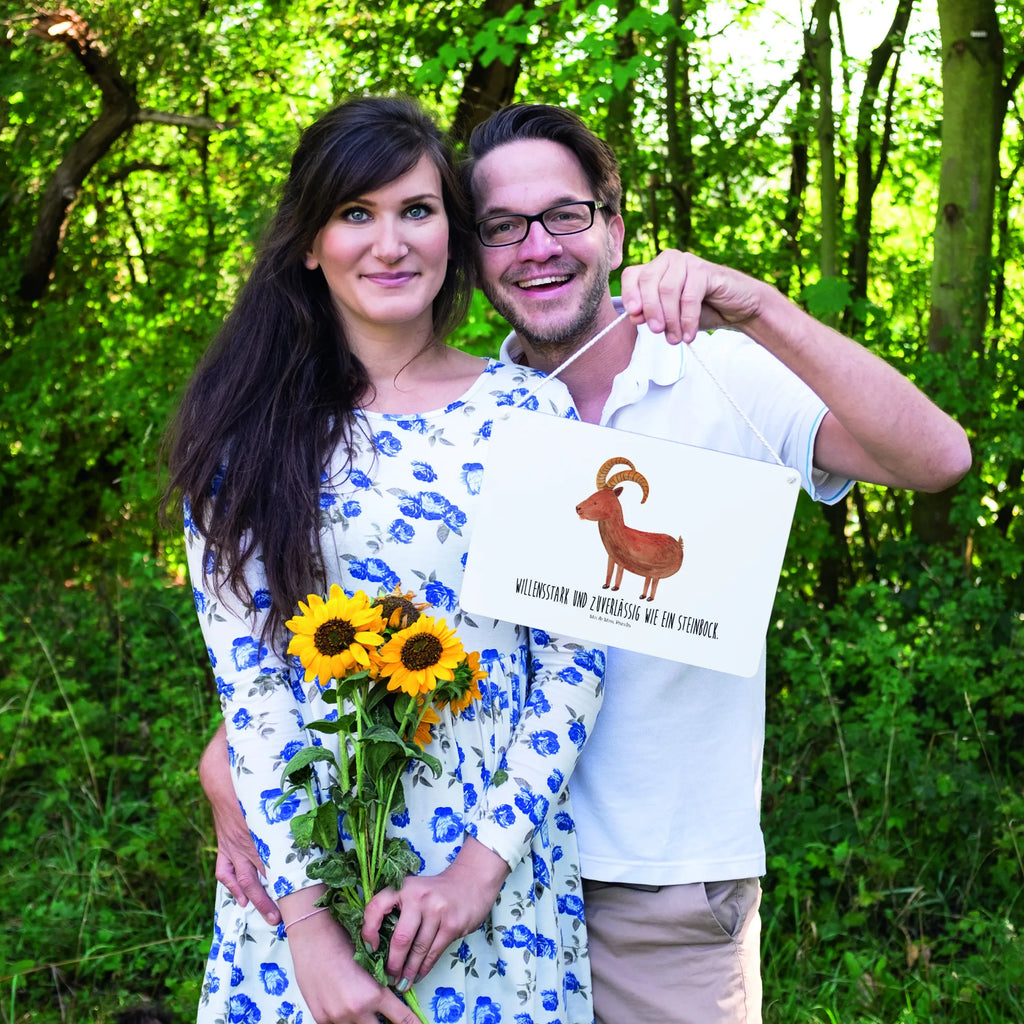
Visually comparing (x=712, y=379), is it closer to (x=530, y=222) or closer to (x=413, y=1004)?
(x=530, y=222)

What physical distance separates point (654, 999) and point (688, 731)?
1.58 feet

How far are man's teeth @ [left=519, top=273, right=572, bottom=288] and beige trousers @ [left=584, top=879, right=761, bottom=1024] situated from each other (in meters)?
1.13

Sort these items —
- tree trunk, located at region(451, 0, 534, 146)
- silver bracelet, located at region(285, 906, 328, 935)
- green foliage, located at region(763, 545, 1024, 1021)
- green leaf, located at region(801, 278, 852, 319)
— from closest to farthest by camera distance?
1. silver bracelet, located at region(285, 906, 328, 935)
2. green foliage, located at region(763, 545, 1024, 1021)
3. green leaf, located at region(801, 278, 852, 319)
4. tree trunk, located at region(451, 0, 534, 146)

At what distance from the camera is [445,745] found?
1.82 metres

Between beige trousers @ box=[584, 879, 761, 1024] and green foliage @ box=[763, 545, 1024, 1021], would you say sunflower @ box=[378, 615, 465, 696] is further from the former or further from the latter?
green foliage @ box=[763, 545, 1024, 1021]

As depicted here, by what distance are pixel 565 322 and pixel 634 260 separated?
335 cm

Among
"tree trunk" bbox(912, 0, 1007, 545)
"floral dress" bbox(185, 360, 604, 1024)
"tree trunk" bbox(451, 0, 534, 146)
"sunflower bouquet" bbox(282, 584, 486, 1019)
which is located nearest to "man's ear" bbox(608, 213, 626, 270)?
"floral dress" bbox(185, 360, 604, 1024)

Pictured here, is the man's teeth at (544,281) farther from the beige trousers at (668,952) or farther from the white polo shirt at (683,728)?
the beige trousers at (668,952)

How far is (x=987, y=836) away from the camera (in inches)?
136

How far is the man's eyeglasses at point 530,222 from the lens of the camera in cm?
218

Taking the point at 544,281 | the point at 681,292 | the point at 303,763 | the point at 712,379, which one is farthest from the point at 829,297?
the point at 303,763

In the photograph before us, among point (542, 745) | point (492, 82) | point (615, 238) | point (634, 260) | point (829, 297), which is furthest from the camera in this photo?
point (492, 82)

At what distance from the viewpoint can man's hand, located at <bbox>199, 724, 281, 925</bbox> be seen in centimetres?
185

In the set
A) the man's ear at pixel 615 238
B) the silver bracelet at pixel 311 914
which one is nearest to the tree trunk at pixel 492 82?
the man's ear at pixel 615 238
